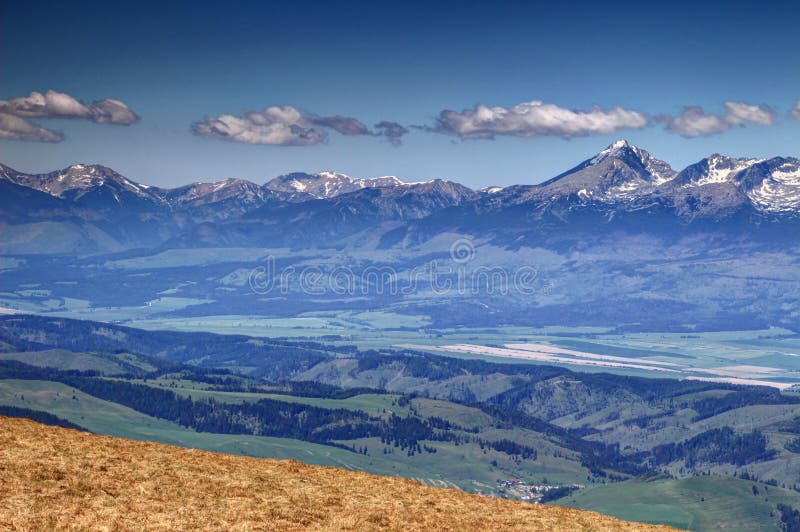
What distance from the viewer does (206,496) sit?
200ft

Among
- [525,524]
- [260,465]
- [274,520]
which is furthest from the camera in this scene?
[260,465]

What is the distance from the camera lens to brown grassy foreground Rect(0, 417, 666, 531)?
181 ft

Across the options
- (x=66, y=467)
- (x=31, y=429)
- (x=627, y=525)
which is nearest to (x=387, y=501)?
(x=627, y=525)

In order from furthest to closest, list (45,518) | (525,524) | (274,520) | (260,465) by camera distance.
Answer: (260,465)
(525,524)
(274,520)
(45,518)

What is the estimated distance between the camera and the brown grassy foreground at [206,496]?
55.1 meters

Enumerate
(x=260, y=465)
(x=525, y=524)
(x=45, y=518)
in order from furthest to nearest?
(x=260, y=465) → (x=525, y=524) → (x=45, y=518)

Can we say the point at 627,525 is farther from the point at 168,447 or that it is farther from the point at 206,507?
the point at 168,447

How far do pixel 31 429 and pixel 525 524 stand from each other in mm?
36209

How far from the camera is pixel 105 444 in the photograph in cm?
7275

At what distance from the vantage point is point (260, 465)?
238ft

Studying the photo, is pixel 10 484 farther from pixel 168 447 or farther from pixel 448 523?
pixel 448 523

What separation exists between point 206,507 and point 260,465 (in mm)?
14295

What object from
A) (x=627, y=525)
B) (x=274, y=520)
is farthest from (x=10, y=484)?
(x=627, y=525)

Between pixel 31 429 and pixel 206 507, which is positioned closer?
pixel 206 507
